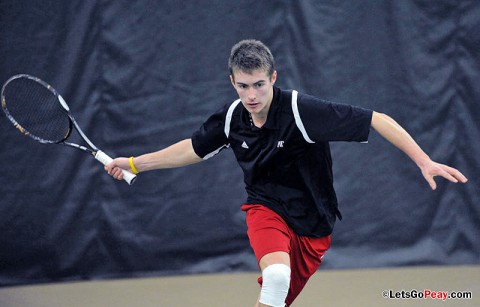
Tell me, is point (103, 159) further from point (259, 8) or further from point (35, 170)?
point (259, 8)

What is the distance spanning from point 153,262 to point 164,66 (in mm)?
1372

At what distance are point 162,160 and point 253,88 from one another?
2.36ft

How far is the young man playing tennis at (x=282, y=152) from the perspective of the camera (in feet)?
11.4

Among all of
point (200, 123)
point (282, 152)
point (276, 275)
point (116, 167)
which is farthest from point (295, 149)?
point (200, 123)

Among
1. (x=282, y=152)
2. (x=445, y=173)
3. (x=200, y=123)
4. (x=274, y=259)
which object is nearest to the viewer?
(x=445, y=173)

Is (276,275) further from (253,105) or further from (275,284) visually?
(253,105)

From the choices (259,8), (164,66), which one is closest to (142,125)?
(164,66)

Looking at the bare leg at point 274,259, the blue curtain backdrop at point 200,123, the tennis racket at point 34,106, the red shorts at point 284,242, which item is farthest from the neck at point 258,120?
the blue curtain backdrop at point 200,123

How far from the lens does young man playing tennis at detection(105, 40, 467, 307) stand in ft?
11.4

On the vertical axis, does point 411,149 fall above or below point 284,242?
above

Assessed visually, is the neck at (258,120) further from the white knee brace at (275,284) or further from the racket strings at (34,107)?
the racket strings at (34,107)

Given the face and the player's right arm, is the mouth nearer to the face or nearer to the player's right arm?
the face

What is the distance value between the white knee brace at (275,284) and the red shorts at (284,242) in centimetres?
11

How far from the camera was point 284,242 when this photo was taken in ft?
11.5
